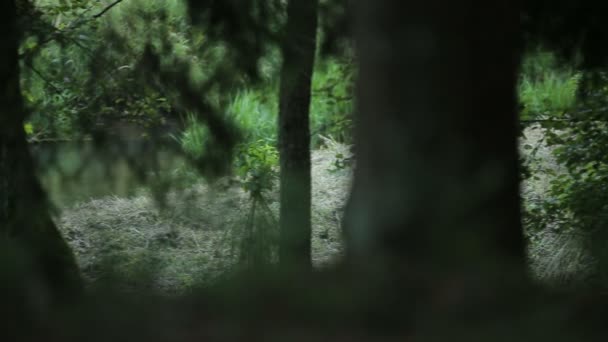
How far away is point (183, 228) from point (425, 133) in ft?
26.6

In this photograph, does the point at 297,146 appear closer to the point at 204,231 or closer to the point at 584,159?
the point at 584,159

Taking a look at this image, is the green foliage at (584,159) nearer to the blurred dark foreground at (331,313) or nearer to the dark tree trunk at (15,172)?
the dark tree trunk at (15,172)

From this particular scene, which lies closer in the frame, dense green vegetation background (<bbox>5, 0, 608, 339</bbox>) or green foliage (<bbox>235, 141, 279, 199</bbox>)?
dense green vegetation background (<bbox>5, 0, 608, 339</bbox>)

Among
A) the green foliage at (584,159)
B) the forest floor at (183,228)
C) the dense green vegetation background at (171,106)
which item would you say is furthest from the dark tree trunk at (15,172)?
the green foliage at (584,159)

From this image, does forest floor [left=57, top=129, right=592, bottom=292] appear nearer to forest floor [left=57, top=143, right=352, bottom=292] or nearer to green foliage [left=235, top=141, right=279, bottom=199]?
forest floor [left=57, top=143, right=352, bottom=292]

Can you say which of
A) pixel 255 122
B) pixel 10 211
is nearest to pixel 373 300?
pixel 10 211

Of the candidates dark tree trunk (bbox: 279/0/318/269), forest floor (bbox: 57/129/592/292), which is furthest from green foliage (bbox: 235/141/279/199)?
dark tree trunk (bbox: 279/0/318/269)

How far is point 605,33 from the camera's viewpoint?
612 cm

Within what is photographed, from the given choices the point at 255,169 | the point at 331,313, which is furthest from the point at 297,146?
the point at 331,313

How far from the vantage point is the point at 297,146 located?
7562 millimetres

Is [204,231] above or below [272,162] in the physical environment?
below

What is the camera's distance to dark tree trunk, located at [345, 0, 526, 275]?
2.85 meters

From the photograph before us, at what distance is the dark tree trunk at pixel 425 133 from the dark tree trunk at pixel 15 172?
136 inches

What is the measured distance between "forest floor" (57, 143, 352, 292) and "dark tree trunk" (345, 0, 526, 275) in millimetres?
5640
